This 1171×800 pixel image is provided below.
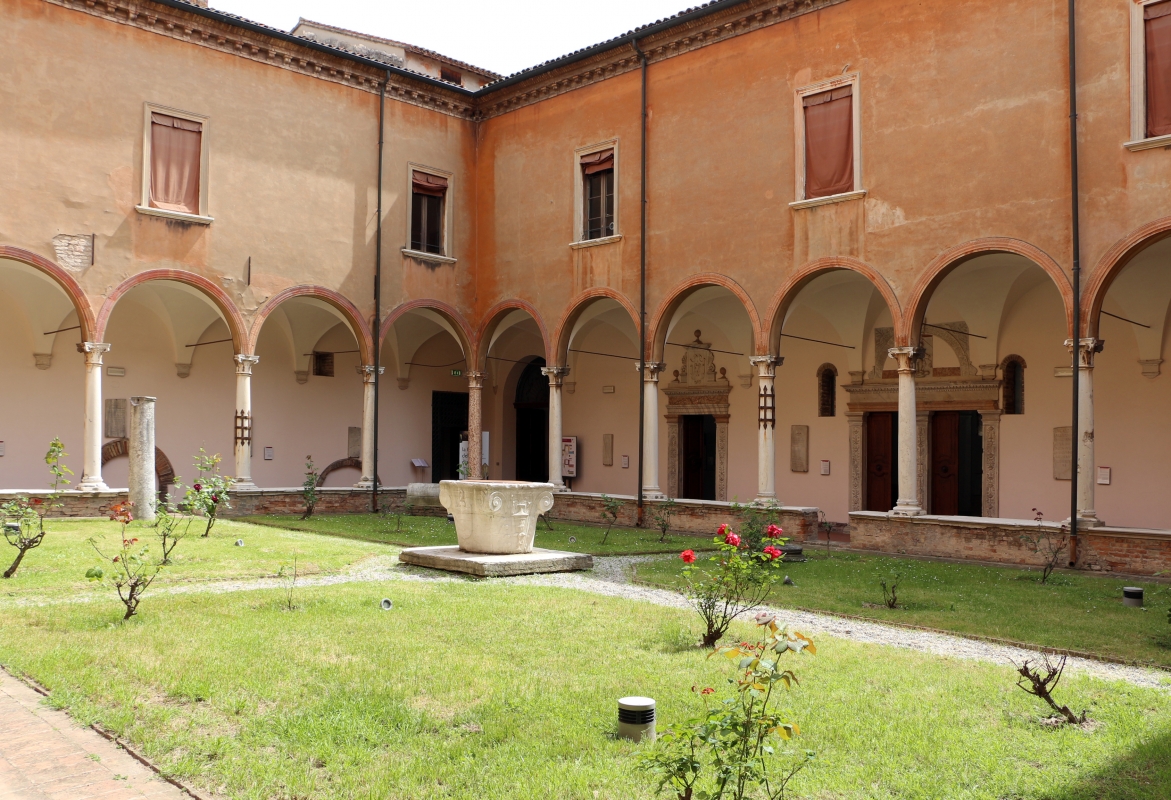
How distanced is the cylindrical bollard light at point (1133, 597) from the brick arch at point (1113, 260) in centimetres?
385

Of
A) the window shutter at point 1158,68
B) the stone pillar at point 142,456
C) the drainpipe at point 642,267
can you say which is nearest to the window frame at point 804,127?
the drainpipe at point 642,267

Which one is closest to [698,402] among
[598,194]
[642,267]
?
[642,267]

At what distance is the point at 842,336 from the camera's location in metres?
17.0

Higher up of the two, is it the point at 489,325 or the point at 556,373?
the point at 489,325

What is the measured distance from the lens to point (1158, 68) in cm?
1116

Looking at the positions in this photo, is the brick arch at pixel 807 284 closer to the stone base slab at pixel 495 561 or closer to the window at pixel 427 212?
the stone base slab at pixel 495 561

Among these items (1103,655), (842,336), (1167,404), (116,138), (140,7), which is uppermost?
(140,7)

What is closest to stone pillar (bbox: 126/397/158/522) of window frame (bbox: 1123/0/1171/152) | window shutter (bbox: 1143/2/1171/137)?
window frame (bbox: 1123/0/1171/152)

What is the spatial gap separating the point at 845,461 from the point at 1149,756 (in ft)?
43.3

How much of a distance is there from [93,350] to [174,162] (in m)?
3.18

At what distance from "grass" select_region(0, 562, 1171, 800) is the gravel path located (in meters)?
0.47

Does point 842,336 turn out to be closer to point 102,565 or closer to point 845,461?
point 845,461

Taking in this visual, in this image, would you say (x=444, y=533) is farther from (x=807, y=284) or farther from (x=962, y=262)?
(x=962, y=262)

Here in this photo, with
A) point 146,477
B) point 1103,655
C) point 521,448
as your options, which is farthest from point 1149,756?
point 521,448
